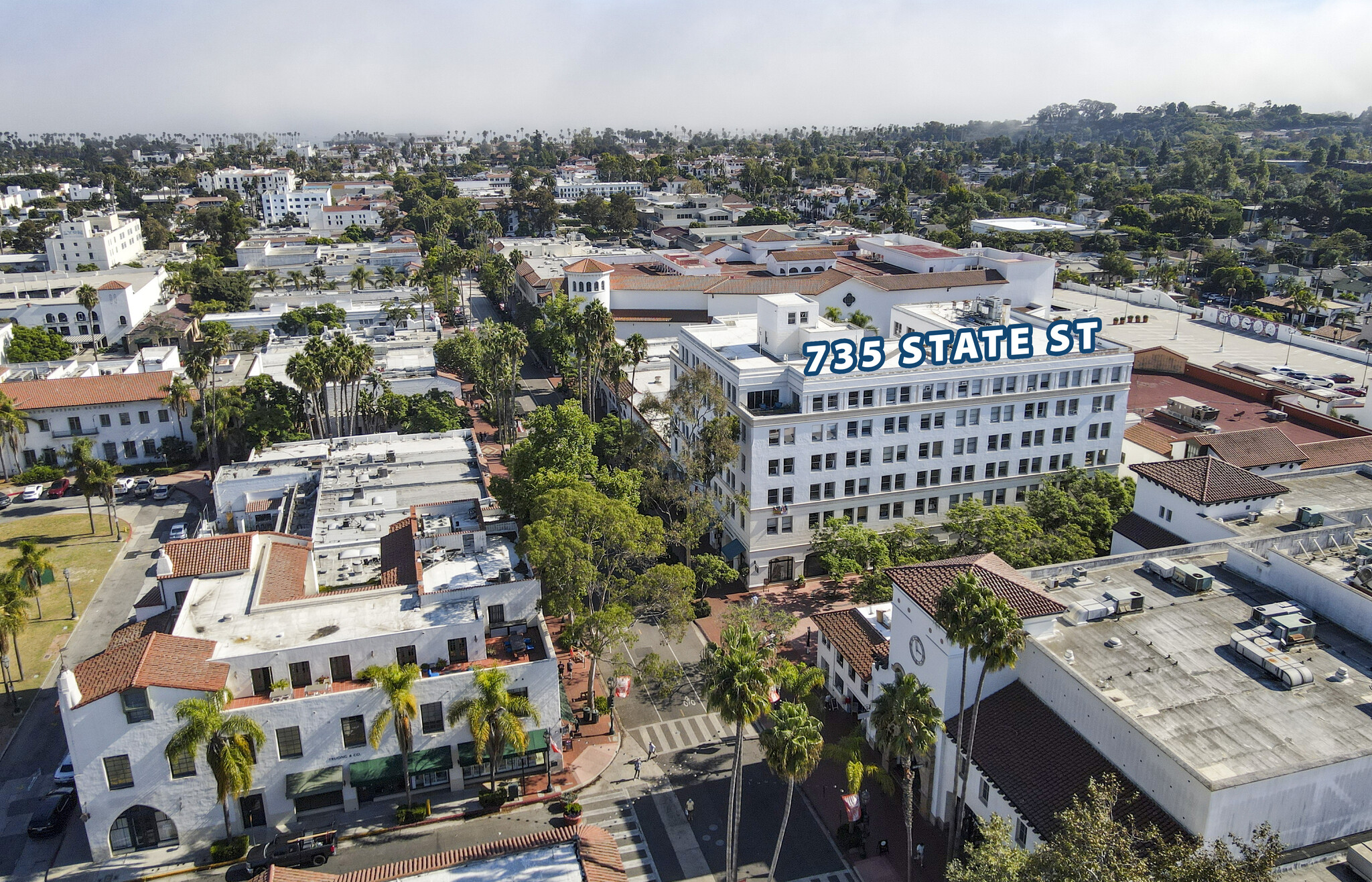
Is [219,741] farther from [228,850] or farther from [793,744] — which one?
[793,744]

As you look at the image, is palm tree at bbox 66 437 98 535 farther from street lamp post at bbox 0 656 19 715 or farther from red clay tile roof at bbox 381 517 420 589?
red clay tile roof at bbox 381 517 420 589

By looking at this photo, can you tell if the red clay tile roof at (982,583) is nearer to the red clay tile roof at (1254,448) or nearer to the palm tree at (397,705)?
the palm tree at (397,705)

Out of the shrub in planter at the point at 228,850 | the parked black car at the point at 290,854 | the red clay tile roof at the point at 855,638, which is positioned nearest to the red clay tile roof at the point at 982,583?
the red clay tile roof at the point at 855,638

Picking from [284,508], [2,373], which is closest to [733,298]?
[284,508]

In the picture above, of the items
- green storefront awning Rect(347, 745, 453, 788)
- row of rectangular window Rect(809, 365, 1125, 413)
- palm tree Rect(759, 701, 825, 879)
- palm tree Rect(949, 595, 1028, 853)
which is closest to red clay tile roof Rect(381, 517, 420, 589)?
green storefront awning Rect(347, 745, 453, 788)

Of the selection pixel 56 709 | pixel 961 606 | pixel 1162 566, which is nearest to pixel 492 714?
pixel 961 606

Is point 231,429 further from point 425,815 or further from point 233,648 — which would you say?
point 425,815
